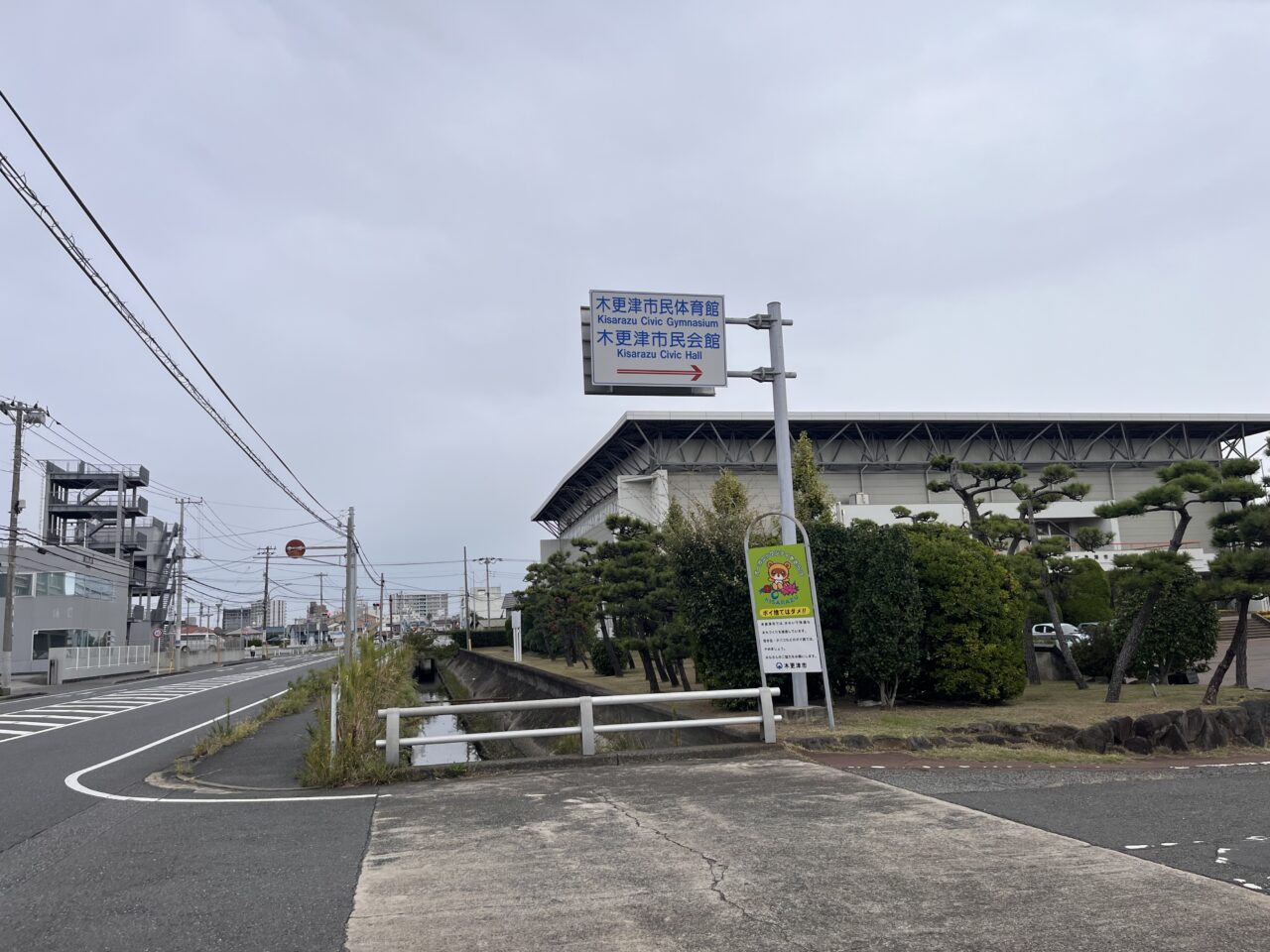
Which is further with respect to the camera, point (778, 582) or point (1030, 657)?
point (1030, 657)

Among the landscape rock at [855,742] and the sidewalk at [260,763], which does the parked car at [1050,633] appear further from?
the sidewalk at [260,763]

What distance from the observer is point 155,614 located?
7556 cm

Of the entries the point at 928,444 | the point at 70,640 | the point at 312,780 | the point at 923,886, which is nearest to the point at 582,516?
the point at 928,444

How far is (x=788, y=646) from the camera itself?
11.5 m

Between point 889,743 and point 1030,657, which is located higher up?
point 1030,657

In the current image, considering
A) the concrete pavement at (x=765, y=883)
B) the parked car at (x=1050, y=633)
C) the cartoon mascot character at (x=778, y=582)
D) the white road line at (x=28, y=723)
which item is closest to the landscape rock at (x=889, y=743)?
the cartoon mascot character at (x=778, y=582)

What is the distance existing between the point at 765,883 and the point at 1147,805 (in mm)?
3863

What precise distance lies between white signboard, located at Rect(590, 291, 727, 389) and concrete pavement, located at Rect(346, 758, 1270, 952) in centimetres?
648

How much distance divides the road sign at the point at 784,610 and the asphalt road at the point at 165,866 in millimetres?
5532

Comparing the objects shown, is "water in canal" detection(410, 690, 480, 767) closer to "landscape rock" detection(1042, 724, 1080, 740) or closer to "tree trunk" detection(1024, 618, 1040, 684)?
"landscape rock" detection(1042, 724, 1080, 740)

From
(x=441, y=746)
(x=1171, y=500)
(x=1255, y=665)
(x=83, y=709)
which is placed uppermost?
(x=1171, y=500)

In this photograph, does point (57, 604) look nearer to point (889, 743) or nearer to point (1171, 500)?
point (889, 743)

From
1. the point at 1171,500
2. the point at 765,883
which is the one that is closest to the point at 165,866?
the point at 765,883

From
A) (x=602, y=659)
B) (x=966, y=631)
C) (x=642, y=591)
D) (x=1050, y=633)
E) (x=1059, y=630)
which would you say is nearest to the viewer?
(x=966, y=631)
